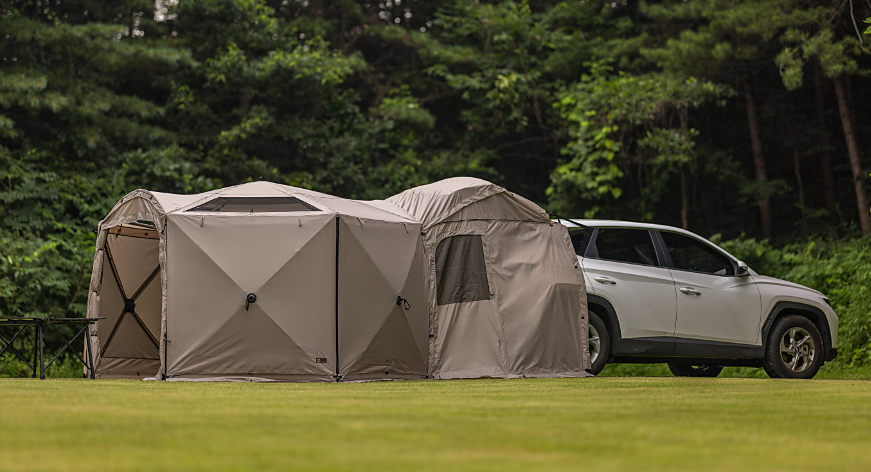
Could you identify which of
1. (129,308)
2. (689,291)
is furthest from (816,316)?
(129,308)

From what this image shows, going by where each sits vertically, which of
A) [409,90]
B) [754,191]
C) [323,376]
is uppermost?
[409,90]

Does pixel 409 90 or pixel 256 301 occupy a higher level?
pixel 409 90

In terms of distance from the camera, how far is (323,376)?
8.97 metres

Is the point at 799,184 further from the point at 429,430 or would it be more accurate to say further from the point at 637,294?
the point at 429,430

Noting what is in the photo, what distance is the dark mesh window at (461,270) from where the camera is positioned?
9969 millimetres

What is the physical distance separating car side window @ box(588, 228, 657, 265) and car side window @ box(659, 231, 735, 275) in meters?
0.26

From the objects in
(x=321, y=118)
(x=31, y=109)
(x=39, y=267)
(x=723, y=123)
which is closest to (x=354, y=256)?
(x=39, y=267)

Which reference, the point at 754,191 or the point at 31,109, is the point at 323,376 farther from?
the point at 754,191

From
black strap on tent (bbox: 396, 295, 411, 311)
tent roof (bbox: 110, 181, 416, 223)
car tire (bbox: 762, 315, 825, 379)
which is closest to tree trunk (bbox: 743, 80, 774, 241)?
car tire (bbox: 762, 315, 825, 379)

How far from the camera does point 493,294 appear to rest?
9891 mm

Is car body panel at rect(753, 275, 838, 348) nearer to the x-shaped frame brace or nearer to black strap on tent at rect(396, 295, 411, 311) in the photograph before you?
black strap on tent at rect(396, 295, 411, 311)

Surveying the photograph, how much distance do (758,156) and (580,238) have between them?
10.8m

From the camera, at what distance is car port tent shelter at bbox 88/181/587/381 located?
29.5ft

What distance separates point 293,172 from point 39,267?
6858 mm
